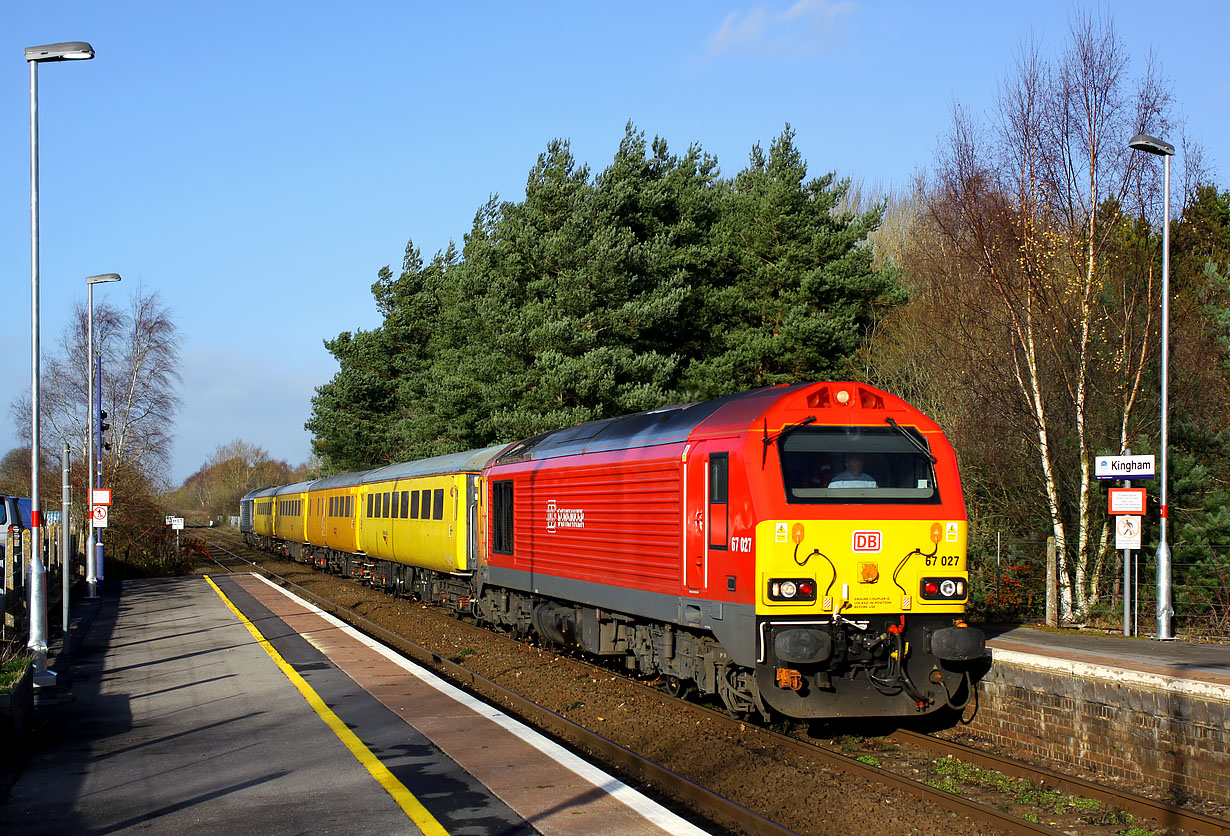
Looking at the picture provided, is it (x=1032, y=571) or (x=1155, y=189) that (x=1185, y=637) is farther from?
(x=1155, y=189)

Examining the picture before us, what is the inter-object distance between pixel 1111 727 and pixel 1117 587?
9.92 m

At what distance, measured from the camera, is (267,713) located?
34.2ft

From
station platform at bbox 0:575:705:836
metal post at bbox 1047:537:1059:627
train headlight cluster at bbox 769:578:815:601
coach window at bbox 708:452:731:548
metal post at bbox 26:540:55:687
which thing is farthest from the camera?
metal post at bbox 1047:537:1059:627

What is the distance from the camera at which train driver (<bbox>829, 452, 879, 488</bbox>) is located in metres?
9.64

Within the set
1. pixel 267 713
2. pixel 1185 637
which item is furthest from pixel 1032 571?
pixel 267 713

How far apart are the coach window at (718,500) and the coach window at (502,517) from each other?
6967mm

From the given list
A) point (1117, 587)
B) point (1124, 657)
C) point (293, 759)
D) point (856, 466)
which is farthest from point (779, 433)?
point (1117, 587)

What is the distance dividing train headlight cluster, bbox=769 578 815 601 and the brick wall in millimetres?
2271

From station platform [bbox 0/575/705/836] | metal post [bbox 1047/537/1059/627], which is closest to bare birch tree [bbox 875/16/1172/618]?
metal post [bbox 1047/537/1059/627]

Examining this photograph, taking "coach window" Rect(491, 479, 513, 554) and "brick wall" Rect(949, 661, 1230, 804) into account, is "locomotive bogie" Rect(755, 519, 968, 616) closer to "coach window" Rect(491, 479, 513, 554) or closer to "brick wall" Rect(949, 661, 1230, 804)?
"brick wall" Rect(949, 661, 1230, 804)

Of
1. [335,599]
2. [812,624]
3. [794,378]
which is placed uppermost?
[794,378]

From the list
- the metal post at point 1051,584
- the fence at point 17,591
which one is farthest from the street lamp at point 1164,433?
the fence at point 17,591

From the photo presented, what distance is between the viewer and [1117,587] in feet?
58.6

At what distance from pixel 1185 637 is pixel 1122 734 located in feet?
23.2
